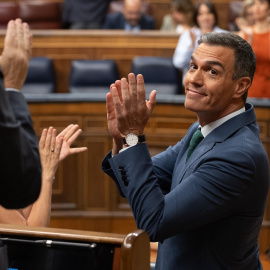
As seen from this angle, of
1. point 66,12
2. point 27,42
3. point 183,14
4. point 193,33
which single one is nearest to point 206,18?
point 193,33

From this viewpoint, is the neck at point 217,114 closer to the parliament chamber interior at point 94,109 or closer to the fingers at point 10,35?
the parliament chamber interior at point 94,109

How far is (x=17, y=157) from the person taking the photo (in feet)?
2.71

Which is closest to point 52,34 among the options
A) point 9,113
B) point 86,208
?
point 86,208

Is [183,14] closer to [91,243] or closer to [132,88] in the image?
[132,88]

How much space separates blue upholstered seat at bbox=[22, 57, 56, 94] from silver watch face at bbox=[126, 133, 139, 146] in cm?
290

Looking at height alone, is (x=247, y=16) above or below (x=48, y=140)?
above

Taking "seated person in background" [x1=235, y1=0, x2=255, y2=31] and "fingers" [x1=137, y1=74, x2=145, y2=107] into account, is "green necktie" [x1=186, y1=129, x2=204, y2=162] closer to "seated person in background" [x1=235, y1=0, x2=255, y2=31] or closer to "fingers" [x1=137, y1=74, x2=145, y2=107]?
"fingers" [x1=137, y1=74, x2=145, y2=107]

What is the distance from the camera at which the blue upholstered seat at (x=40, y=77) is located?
3957mm

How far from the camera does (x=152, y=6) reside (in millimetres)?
4977

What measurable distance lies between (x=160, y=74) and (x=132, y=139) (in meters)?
2.78

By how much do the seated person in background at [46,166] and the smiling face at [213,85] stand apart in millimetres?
398

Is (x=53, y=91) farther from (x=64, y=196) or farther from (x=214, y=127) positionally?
(x=214, y=127)

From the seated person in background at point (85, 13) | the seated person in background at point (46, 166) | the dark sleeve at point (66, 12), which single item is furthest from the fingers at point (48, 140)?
the dark sleeve at point (66, 12)

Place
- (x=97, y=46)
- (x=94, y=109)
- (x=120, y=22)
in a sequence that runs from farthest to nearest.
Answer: (x=120, y=22) < (x=97, y=46) < (x=94, y=109)
